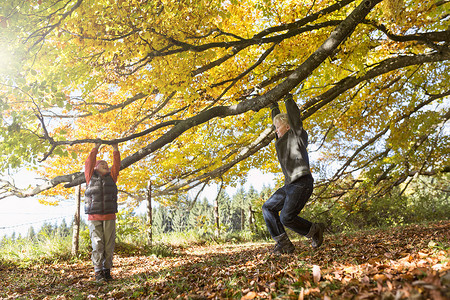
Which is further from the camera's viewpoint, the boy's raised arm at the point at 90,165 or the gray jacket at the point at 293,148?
the boy's raised arm at the point at 90,165

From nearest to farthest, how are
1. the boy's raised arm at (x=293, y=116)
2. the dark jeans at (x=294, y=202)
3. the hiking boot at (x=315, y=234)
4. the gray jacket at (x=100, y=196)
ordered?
the dark jeans at (x=294, y=202) → the boy's raised arm at (x=293, y=116) → the hiking boot at (x=315, y=234) → the gray jacket at (x=100, y=196)

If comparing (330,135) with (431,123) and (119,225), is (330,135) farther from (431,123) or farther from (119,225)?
(119,225)

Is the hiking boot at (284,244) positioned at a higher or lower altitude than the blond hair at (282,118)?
lower

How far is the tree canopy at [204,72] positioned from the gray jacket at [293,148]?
1.00ft

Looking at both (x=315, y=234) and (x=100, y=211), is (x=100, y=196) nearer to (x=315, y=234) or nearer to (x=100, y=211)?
(x=100, y=211)

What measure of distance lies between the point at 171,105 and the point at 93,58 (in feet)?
10.4

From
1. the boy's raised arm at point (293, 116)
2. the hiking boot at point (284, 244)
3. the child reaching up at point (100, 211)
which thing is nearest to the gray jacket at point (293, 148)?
the boy's raised arm at point (293, 116)

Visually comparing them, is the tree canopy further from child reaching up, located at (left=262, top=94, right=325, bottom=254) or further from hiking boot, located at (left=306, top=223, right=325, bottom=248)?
hiking boot, located at (left=306, top=223, right=325, bottom=248)

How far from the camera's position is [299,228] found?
3697 mm

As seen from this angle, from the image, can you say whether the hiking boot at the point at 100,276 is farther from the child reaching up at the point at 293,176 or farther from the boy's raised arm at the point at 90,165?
the child reaching up at the point at 293,176

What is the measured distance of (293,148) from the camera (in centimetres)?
358

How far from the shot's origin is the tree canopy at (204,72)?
4.20 meters

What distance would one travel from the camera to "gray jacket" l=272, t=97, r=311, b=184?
3504 mm

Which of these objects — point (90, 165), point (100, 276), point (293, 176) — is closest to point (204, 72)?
point (90, 165)
